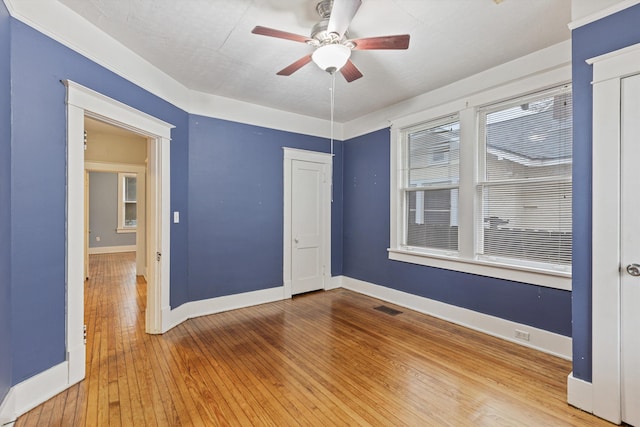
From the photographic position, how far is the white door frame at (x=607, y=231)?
6.18ft

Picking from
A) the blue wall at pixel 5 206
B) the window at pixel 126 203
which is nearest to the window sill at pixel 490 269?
the blue wall at pixel 5 206

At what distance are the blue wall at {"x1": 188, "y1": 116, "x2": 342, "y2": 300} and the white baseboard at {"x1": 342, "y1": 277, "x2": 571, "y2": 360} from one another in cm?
164

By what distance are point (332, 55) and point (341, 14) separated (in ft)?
1.11

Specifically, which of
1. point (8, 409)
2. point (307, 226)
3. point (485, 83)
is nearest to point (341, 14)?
point (485, 83)

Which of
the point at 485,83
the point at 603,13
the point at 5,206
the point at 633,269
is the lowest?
the point at 633,269

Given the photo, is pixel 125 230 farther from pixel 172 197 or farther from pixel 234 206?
pixel 172 197

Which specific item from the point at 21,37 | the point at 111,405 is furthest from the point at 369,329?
the point at 21,37

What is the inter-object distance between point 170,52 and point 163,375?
9.46 feet

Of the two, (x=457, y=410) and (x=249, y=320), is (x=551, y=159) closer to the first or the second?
(x=457, y=410)

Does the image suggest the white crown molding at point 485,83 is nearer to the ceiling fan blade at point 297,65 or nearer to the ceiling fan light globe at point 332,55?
the ceiling fan light globe at point 332,55

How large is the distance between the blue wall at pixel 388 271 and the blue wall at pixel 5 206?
3907 millimetres

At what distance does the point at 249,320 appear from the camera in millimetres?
3684

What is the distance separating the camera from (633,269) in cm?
183

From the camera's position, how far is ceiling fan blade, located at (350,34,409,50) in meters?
1.99
